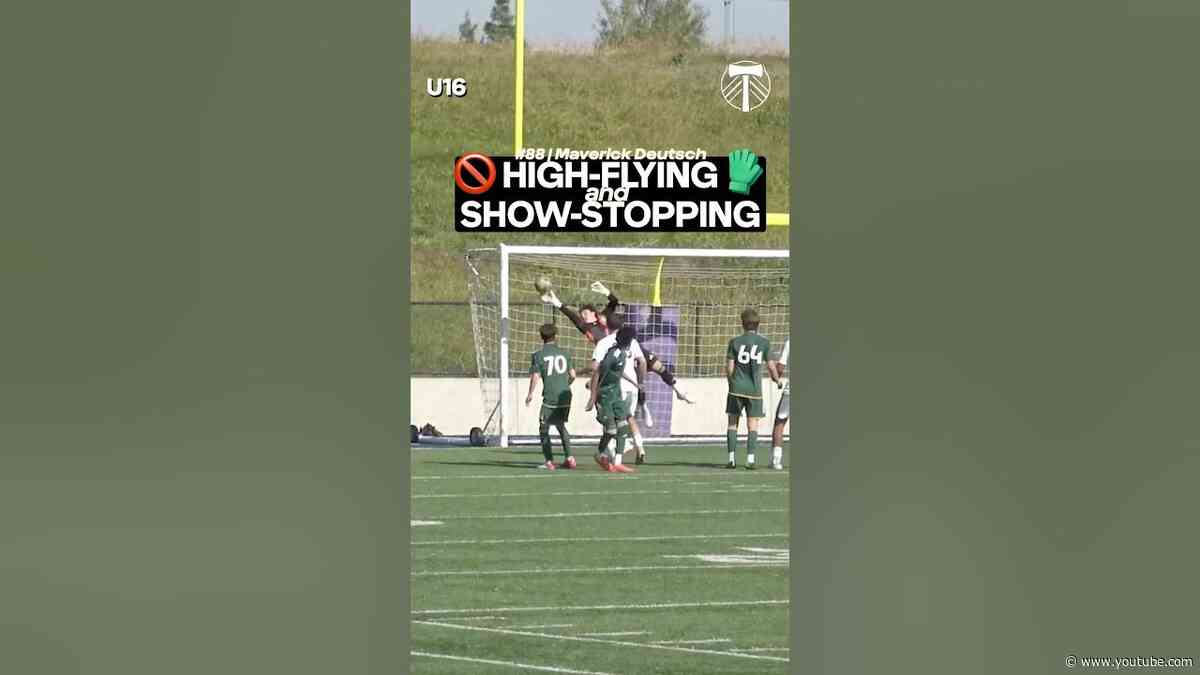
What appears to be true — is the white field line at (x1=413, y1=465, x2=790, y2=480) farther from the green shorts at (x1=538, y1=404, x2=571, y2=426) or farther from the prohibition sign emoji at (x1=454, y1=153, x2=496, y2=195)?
the prohibition sign emoji at (x1=454, y1=153, x2=496, y2=195)

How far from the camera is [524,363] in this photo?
2000 centimetres

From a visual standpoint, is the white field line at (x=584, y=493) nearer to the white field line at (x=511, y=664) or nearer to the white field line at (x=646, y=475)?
the white field line at (x=646, y=475)

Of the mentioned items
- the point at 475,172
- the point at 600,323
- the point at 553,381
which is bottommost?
the point at 553,381

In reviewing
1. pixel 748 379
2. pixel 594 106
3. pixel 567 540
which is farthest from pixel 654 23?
pixel 748 379

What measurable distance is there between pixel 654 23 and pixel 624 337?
639 cm

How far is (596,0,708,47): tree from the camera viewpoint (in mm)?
9234

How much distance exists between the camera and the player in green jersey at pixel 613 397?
1484cm

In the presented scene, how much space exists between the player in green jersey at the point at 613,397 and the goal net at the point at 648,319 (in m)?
1.29

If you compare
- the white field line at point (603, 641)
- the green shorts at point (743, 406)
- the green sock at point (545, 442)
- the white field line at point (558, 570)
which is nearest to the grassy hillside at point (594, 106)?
the white field line at point (558, 570)

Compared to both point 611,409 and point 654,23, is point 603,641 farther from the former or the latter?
point 611,409

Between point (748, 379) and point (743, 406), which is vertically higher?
point (748, 379)

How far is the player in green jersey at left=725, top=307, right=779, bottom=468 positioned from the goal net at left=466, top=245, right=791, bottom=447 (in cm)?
87

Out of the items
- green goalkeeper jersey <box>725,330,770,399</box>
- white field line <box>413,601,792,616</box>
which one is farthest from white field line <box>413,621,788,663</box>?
green goalkeeper jersey <box>725,330,770,399</box>

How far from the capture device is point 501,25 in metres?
9.16
